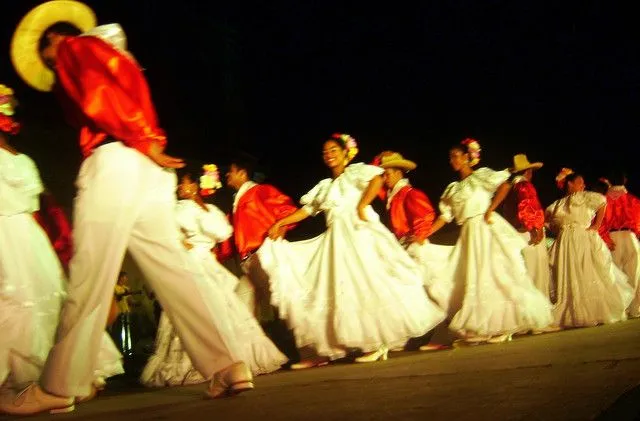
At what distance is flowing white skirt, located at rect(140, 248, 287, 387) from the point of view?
7242 mm

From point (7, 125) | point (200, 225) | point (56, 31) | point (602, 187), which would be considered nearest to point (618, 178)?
point (602, 187)

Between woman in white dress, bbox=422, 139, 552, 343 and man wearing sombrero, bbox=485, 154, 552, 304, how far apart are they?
54cm

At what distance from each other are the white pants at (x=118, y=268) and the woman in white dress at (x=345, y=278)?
9.32 feet

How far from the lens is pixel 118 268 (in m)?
4.41

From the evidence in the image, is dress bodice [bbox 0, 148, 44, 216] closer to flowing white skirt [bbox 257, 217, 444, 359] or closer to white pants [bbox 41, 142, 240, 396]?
white pants [bbox 41, 142, 240, 396]

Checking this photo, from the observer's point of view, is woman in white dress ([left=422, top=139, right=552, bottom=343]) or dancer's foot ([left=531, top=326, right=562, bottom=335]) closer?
woman in white dress ([left=422, top=139, right=552, bottom=343])

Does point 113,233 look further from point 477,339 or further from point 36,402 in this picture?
point 477,339

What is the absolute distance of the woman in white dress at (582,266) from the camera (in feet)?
32.7

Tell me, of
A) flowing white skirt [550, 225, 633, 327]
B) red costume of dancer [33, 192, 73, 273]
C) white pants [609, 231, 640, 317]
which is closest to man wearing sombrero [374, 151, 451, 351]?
flowing white skirt [550, 225, 633, 327]

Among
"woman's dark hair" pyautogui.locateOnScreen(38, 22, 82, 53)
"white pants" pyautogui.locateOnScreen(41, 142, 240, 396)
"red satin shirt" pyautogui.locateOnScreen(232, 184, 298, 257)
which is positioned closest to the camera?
"white pants" pyautogui.locateOnScreen(41, 142, 240, 396)

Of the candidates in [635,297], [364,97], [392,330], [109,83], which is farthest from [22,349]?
[364,97]

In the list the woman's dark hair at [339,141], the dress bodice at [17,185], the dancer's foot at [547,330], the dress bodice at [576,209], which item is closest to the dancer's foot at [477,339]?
the dancer's foot at [547,330]

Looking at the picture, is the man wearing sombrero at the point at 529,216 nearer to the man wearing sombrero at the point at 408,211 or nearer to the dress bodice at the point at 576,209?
the dress bodice at the point at 576,209

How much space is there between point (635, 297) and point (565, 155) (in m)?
7.67
